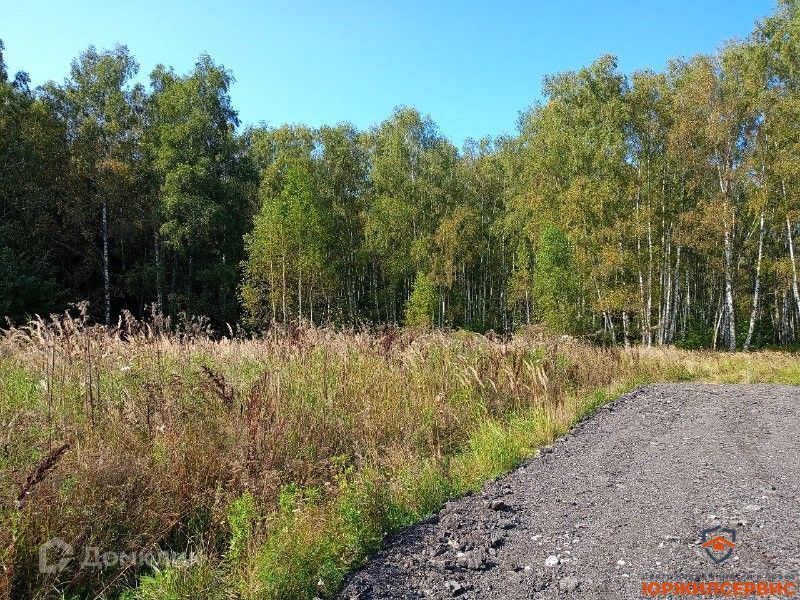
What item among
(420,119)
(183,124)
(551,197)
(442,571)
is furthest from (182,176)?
(442,571)

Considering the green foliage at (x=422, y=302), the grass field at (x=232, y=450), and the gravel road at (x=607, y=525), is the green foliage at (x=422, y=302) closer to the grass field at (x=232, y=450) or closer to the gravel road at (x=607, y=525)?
the grass field at (x=232, y=450)

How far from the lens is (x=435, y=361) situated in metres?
8.19

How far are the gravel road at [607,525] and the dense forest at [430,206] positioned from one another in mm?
11675

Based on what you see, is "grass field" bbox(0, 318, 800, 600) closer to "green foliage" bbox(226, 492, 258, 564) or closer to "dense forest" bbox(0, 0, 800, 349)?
"green foliage" bbox(226, 492, 258, 564)

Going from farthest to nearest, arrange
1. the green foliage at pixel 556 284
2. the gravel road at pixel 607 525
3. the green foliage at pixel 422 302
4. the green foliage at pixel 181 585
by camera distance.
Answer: the green foliage at pixel 422 302 < the green foliage at pixel 556 284 < the gravel road at pixel 607 525 < the green foliage at pixel 181 585

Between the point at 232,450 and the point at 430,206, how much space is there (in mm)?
33169

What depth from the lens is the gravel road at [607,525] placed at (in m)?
2.89

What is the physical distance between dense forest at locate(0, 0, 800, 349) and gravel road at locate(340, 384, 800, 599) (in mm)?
Result: 11675

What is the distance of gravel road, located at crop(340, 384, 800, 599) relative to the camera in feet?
9.47

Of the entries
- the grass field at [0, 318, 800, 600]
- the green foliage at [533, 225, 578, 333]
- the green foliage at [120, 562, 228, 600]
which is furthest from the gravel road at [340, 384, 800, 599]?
the green foliage at [533, 225, 578, 333]

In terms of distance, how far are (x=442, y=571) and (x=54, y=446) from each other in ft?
9.85

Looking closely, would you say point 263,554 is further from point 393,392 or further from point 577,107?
point 577,107

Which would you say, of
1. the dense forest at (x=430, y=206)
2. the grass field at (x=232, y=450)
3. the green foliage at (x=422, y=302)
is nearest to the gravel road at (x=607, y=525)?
the grass field at (x=232, y=450)

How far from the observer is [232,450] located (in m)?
4.30
